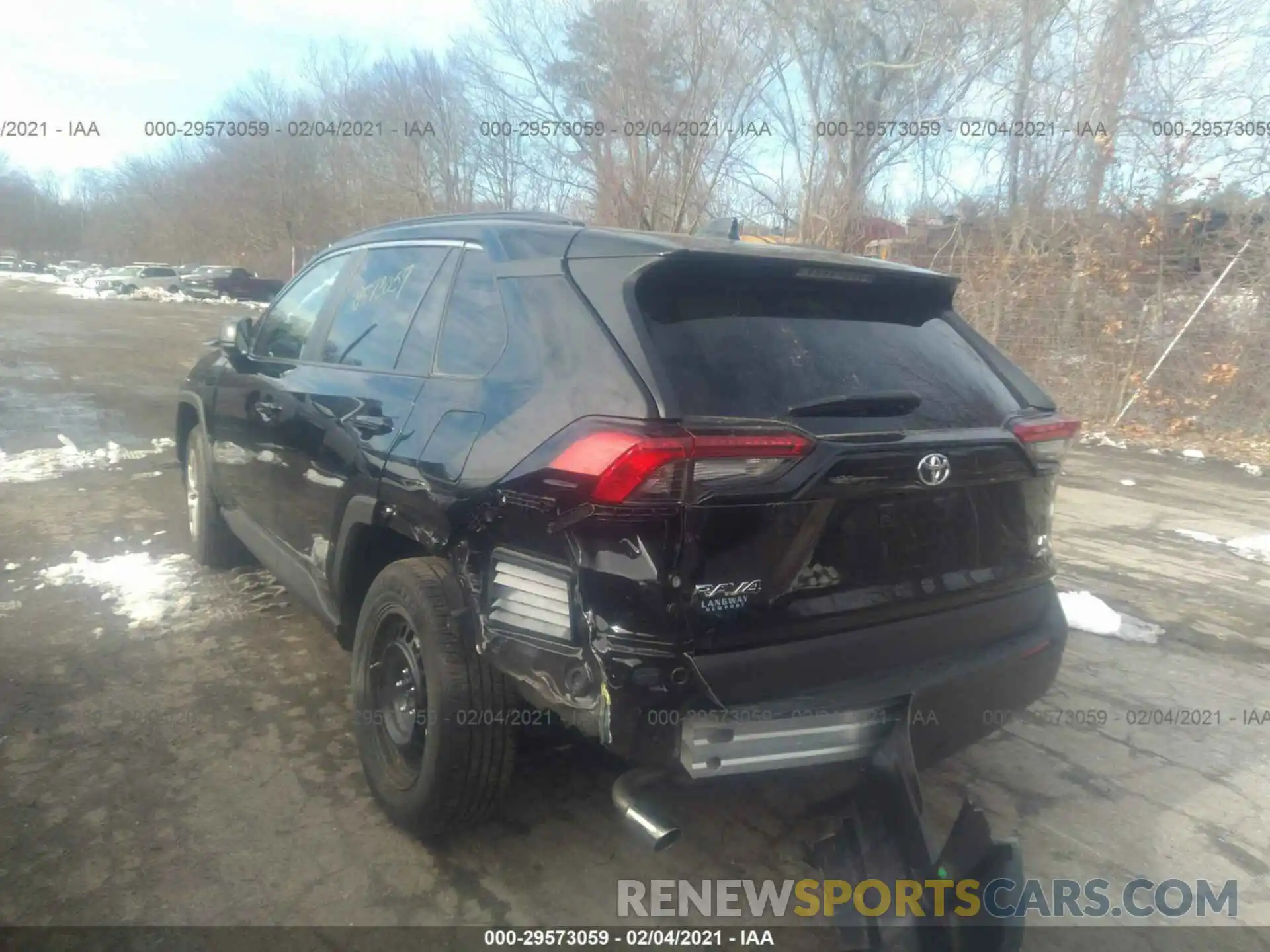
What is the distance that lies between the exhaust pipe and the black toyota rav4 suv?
56 mm

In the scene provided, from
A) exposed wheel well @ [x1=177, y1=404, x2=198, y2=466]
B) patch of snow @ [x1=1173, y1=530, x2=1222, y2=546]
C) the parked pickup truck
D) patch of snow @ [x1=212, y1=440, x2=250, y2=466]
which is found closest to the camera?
patch of snow @ [x1=212, y1=440, x2=250, y2=466]

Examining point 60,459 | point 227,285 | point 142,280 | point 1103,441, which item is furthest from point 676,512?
point 142,280

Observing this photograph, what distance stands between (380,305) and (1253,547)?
260 inches

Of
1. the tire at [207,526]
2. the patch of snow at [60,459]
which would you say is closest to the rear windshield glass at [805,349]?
the tire at [207,526]

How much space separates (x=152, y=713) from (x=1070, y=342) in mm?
12435

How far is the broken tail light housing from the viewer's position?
269cm

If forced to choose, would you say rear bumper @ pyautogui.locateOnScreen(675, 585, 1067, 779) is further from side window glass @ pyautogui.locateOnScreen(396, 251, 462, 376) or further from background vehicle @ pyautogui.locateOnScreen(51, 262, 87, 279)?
background vehicle @ pyautogui.locateOnScreen(51, 262, 87, 279)

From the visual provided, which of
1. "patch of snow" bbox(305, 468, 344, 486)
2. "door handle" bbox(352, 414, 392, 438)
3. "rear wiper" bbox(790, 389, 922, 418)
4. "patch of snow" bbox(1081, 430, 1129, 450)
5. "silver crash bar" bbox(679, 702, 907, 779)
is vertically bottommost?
"patch of snow" bbox(1081, 430, 1129, 450)

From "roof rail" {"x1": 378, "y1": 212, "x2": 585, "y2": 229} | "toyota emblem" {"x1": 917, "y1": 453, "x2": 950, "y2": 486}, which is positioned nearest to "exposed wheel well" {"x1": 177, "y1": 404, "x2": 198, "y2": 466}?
"roof rail" {"x1": 378, "y1": 212, "x2": 585, "y2": 229}

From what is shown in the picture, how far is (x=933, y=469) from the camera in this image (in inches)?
93.7

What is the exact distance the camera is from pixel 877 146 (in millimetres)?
18922

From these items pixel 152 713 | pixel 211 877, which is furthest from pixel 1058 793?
pixel 152 713

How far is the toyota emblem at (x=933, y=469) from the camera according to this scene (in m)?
2.35

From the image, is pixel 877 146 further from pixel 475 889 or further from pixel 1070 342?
pixel 475 889
